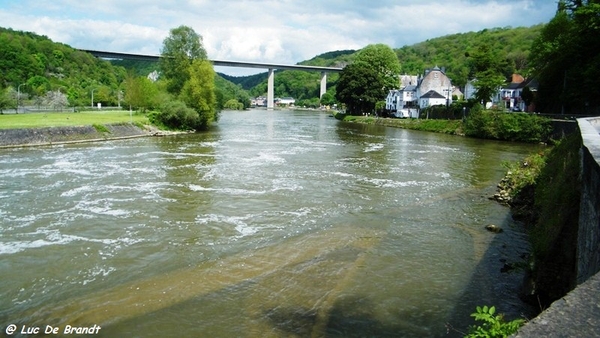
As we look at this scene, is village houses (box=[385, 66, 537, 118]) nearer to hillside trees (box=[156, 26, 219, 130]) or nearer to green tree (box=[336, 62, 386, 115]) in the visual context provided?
green tree (box=[336, 62, 386, 115])

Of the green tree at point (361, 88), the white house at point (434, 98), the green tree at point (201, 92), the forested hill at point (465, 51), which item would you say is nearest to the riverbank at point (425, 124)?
the green tree at point (361, 88)

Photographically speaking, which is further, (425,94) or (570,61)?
(425,94)

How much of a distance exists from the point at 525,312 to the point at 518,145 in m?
36.1

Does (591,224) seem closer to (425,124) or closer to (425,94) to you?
(425,124)

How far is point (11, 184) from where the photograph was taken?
1859cm

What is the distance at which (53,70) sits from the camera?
9562cm

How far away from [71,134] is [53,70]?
73.7m

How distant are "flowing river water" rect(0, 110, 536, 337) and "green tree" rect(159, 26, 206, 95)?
35109mm

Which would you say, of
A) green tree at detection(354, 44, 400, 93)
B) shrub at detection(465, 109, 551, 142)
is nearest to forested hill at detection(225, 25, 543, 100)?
green tree at detection(354, 44, 400, 93)

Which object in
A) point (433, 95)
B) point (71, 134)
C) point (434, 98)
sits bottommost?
point (71, 134)

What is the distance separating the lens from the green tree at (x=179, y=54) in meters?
55.7

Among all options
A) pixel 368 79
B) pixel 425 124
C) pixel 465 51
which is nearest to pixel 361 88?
pixel 368 79

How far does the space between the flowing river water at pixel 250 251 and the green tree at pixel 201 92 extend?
28.9 meters

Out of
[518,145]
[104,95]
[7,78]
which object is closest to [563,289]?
[518,145]
